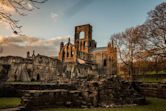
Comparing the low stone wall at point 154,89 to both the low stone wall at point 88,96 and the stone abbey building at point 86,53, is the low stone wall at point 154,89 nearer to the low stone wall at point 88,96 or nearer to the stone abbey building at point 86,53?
the low stone wall at point 88,96

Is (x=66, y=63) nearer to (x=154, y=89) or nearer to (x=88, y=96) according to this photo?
(x=154, y=89)

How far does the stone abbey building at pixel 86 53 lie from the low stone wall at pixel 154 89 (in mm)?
34311

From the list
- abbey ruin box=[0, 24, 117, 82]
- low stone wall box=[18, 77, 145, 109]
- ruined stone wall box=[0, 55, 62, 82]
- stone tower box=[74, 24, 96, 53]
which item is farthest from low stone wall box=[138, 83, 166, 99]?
stone tower box=[74, 24, 96, 53]

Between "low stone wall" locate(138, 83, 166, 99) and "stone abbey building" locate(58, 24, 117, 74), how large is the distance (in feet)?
113

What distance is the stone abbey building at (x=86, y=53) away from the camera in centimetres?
6384

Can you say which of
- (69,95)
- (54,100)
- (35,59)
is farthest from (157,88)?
(35,59)

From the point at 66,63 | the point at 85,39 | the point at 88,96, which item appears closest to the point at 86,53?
the point at 85,39

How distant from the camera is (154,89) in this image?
1992 cm

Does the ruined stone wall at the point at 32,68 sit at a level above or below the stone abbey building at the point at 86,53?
below

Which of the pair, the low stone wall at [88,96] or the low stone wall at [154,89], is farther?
the low stone wall at [154,89]

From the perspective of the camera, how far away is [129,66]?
107 ft

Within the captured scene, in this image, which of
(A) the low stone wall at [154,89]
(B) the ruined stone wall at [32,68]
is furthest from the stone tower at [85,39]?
(A) the low stone wall at [154,89]

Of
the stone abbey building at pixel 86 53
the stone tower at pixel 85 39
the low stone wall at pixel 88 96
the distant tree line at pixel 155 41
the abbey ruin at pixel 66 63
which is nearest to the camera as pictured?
the low stone wall at pixel 88 96

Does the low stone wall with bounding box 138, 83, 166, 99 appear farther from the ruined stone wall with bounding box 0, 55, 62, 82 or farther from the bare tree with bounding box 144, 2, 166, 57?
the ruined stone wall with bounding box 0, 55, 62, 82
